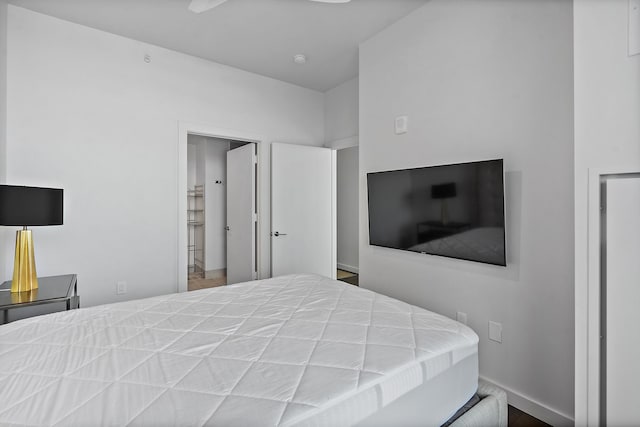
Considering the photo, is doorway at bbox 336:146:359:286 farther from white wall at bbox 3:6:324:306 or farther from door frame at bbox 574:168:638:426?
door frame at bbox 574:168:638:426

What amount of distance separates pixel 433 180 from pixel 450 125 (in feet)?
1.38

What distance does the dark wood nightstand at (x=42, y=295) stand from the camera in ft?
6.27

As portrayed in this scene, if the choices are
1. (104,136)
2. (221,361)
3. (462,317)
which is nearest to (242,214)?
(104,136)

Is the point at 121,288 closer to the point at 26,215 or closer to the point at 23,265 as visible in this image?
the point at 23,265

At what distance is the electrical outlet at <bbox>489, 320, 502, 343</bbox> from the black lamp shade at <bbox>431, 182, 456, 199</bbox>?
88cm

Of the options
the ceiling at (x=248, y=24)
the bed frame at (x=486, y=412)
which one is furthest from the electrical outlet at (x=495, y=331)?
the ceiling at (x=248, y=24)

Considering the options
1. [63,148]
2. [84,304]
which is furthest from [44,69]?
[84,304]

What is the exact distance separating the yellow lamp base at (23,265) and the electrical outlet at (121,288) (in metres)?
0.79

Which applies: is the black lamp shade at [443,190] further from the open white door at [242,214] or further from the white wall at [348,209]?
the white wall at [348,209]

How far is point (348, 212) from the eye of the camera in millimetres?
5863

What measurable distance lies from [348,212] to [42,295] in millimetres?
4540

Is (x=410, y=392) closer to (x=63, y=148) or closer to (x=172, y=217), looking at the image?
(x=172, y=217)

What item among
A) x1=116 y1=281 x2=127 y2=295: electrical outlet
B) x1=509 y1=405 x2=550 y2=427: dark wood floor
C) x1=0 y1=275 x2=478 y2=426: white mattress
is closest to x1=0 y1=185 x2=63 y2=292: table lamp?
x1=116 y1=281 x2=127 y2=295: electrical outlet

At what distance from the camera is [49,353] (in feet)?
3.81
